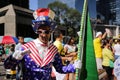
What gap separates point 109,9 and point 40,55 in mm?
70807

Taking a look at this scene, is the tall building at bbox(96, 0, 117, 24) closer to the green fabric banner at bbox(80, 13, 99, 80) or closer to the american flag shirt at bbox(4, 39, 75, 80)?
the green fabric banner at bbox(80, 13, 99, 80)

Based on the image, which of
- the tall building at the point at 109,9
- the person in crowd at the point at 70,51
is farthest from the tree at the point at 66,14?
the person in crowd at the point at 70,51

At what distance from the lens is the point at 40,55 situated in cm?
411

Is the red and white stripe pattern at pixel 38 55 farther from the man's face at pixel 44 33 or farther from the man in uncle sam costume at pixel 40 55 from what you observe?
the man's face at pixel 44 33

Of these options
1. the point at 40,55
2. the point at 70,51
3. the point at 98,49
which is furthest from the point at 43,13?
the point at 98,49

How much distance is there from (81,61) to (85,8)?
553 millimetres

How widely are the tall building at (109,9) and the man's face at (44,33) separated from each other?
6273cm

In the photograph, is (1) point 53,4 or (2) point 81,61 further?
(1) point 53,4

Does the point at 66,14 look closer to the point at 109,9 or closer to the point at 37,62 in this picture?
the point at 109,9

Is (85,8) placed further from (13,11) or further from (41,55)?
(13,11)

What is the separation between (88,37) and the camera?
417cm

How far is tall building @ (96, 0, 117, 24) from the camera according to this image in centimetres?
6919

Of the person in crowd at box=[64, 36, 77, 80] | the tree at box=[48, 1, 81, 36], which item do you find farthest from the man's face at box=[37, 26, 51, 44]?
the tree at box=[48, 1, 81, 36]

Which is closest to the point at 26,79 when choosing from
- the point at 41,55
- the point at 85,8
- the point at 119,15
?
the point at 41,55
